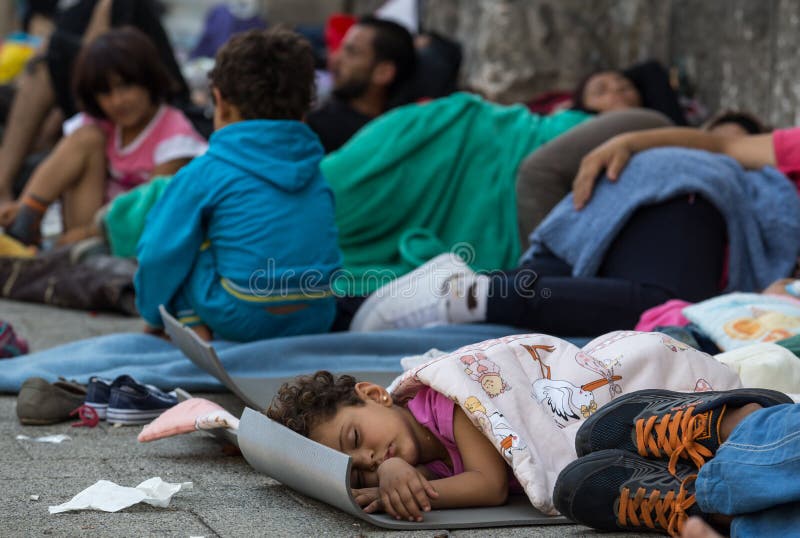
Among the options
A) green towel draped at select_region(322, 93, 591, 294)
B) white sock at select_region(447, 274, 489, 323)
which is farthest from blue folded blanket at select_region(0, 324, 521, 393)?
green towel draped at select_region(322, 93, 591, 294)

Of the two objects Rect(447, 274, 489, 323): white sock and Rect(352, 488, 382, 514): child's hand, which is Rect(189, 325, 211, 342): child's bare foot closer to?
Rect(447, 274, 489, 323): white sock

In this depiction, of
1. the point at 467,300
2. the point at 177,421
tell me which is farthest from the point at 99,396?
the point at 467,300

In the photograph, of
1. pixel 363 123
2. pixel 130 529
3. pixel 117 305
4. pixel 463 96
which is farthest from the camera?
pixel 363 123

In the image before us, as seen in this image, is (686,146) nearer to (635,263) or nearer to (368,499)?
(635,263)

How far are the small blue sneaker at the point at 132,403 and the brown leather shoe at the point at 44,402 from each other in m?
0.11

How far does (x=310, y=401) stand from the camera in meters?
2.30

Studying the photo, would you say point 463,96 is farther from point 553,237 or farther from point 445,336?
point 445,336

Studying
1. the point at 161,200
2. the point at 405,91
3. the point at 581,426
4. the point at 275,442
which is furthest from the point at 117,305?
the point at 581,426

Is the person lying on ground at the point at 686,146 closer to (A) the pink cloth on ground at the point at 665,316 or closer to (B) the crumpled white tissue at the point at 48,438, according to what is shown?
(A) the pink cloth on ground at the point at 665,316

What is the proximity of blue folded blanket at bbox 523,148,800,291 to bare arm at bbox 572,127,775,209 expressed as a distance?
2.1 inches

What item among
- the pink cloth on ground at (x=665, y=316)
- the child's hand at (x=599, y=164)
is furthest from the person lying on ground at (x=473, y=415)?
the child's hand at (x=599, y=164)

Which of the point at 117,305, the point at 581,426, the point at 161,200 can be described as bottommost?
the point at 117,305

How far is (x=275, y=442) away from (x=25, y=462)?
0.67m

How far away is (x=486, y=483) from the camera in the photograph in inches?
88.4
